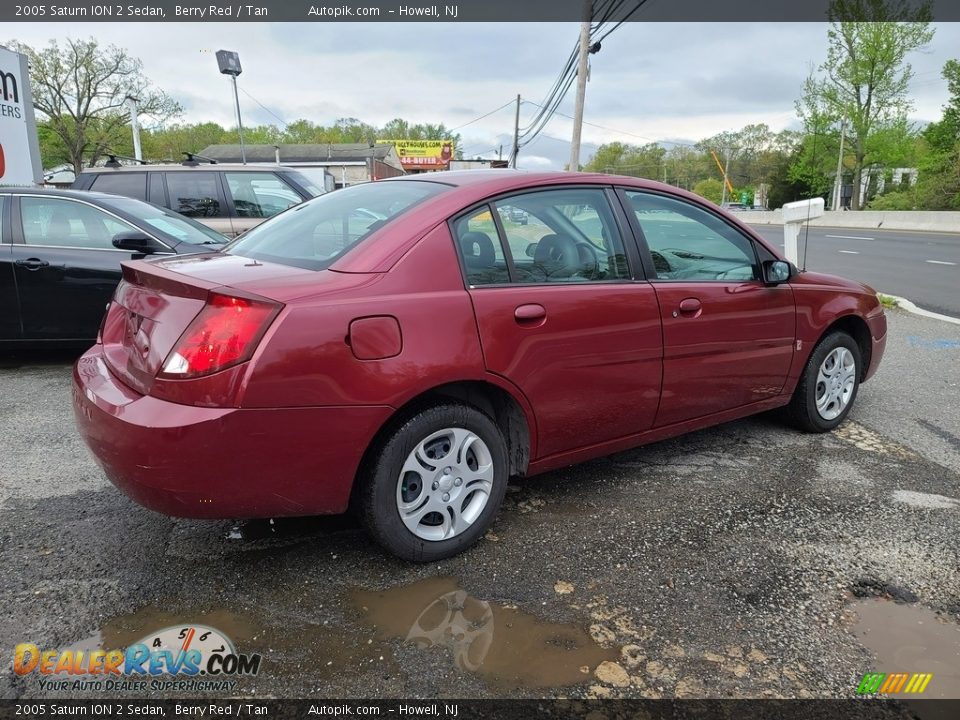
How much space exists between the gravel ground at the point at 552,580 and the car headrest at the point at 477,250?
3.91ft

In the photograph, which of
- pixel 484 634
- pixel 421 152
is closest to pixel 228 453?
pixel 484 634

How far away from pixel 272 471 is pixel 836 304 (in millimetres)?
3422

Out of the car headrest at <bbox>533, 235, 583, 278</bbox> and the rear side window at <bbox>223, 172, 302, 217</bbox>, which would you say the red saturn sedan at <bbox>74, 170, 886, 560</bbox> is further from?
the rear side window at <bbox>223, 172, 302, 217</bbox>

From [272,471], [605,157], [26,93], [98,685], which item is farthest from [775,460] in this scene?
[605,157]

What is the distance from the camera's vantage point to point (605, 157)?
98875 millimetres

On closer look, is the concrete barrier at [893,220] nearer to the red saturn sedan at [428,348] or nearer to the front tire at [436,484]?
the red saturn sedan at [428,348]

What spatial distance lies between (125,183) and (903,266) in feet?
48.2

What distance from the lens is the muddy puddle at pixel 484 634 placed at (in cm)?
203

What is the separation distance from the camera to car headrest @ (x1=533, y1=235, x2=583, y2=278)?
287cm

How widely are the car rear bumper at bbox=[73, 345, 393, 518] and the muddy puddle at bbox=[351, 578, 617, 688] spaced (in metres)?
0.41

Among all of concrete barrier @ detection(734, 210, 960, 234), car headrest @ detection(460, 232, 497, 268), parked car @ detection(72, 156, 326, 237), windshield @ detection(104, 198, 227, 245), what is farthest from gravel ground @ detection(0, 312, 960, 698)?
concrete barrier @ detection(734, 210, 960, 234)

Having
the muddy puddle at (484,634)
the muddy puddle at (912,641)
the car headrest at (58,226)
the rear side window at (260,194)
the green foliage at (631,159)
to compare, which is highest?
the green foliage at (631,159)

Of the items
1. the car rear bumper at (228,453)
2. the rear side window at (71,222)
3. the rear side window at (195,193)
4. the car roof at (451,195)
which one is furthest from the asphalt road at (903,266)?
the rear side window at (71,222)

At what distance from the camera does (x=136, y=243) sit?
5.03 meters
